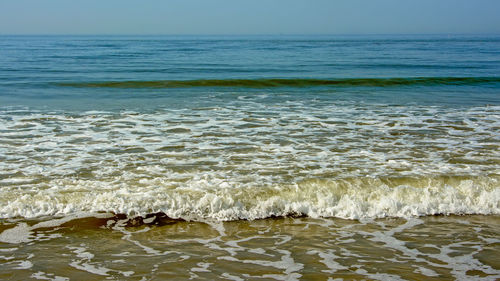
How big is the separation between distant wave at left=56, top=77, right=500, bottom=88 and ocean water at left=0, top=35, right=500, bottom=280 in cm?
588

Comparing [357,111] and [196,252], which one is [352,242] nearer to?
[196,252]

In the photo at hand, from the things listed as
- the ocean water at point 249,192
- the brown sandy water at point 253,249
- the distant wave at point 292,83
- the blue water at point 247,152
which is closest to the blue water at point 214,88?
the blue water at point 247,152

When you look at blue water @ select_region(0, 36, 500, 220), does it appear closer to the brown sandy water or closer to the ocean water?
the ocean water

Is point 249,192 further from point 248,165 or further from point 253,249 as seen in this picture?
point 253,249

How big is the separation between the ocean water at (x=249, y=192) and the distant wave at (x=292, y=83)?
19.3 feet

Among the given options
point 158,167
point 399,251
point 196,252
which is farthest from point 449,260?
point 158,167

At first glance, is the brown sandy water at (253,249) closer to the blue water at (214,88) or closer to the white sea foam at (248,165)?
the white sea foam at (248,165)

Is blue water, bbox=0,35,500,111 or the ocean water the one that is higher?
blue water, bbox=0,35,500,111

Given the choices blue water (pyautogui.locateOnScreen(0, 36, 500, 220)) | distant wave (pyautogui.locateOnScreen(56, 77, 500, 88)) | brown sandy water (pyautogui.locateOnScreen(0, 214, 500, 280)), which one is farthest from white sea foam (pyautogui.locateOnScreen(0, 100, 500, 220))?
distant wave (pyautogui.locateOnScreen(56, 77, 500, 88))

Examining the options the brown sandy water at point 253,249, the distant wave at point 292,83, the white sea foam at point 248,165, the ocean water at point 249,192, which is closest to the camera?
the brown sandy water at point 253,249

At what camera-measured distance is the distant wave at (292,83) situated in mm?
20359

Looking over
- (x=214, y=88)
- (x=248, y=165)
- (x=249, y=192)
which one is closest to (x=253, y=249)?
(x=249, y=192)

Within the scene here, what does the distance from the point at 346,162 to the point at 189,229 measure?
3528 millimetres

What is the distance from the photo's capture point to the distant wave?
2036 cm
